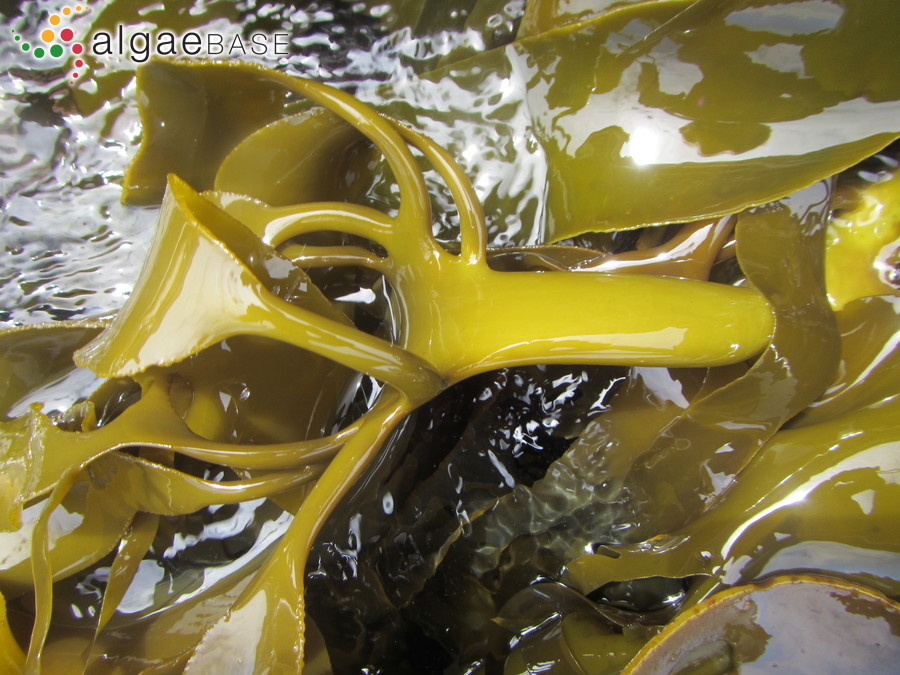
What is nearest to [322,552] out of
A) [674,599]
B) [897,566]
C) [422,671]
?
[422,671]

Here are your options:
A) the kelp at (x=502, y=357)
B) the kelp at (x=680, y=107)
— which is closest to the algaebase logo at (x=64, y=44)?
the kelp at (x=502, y=357)

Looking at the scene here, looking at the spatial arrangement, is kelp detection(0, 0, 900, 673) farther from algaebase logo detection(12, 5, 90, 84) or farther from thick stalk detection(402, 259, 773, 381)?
algaebase logo detection(12, 5, 90, 84)

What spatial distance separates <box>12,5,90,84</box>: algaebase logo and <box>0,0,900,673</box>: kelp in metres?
0.21

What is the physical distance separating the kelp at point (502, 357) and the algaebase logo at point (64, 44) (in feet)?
0.69

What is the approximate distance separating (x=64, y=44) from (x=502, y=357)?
2.45 feet

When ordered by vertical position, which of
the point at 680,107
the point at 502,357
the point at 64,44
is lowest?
the point at 502,357

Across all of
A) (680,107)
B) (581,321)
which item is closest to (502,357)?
(581,321)

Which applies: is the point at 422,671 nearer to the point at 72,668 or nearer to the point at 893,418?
the point at 72,668

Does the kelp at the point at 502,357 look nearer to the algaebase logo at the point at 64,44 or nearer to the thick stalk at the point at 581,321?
the thick stalk at the point at 581,321

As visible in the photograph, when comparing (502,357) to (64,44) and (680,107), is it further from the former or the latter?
(64,44)

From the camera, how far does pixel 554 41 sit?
715mm

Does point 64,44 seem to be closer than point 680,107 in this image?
No

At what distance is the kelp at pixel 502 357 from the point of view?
1.92ft

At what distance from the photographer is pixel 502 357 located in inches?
23.6
